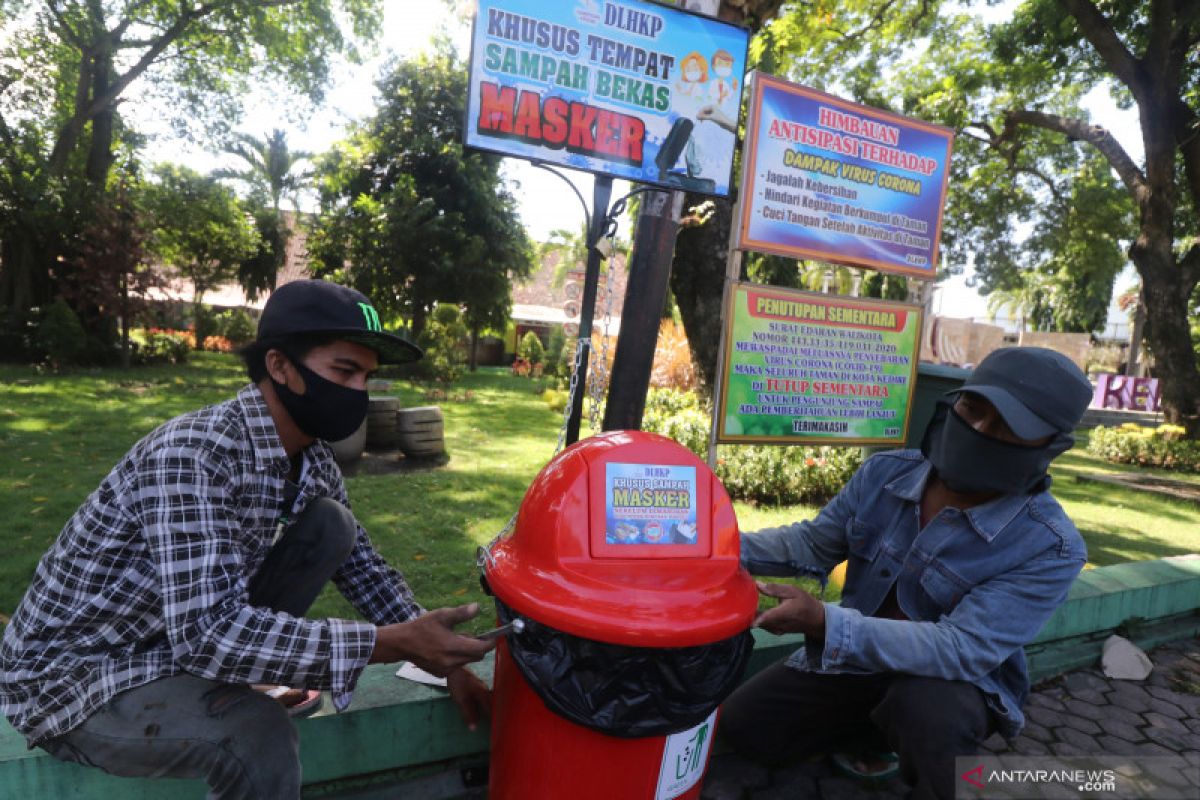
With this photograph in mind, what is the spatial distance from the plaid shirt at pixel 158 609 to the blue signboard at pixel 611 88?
171 cm

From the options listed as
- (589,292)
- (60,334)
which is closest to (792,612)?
(589,292)

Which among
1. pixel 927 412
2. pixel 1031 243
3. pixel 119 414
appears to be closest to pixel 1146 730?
pixel 927 412

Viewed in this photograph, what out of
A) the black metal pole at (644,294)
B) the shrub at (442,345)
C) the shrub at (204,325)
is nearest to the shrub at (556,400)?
the shrub at (442,345)

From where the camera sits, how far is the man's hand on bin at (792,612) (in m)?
1.73

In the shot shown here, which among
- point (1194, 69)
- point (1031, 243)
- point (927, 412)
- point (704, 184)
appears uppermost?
point (1194, 69)

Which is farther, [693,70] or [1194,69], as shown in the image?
[1194,69]

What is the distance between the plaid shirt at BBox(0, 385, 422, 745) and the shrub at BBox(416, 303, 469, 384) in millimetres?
12725

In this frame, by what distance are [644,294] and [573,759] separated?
1.92 metres

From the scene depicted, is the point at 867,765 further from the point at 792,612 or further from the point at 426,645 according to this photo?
the point at 426,645

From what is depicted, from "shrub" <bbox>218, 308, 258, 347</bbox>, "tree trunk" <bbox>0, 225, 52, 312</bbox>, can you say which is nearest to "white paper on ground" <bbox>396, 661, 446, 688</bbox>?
"tree trunk" <bbox>0, 225, 52, 312</bbox>

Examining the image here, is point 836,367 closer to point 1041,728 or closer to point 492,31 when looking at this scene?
point 1041,728

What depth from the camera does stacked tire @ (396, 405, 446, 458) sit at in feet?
21.8

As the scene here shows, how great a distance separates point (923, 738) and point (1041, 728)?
4.36ft

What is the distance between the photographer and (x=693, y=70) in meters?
2.86
